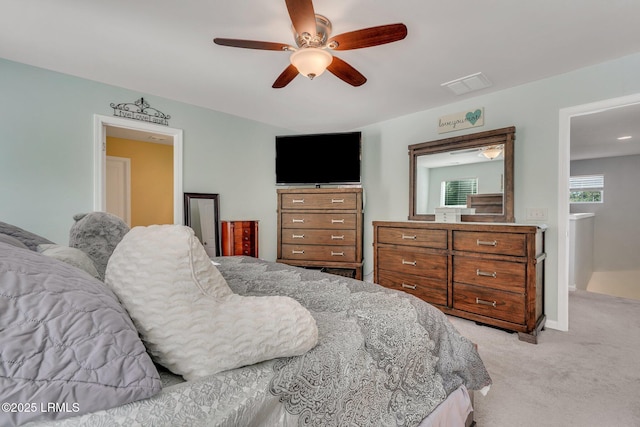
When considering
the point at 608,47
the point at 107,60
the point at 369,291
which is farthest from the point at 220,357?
the point at 608,47

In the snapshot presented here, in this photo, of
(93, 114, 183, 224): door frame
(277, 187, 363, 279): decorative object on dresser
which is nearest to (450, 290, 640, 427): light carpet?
(277, 187, 363, 279): decorative object on dresser

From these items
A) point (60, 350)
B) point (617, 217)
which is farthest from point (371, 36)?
point (617, 217)

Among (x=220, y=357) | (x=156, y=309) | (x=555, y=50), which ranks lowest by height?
(x=220, y=357)

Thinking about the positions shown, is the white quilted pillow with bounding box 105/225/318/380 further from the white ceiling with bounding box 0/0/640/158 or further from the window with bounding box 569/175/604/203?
the window with bounding box 569/175/604/203

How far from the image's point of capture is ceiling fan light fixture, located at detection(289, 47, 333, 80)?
70.8 inches

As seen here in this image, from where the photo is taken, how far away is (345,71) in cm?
210

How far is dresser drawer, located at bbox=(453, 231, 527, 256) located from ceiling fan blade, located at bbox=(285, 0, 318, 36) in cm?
214

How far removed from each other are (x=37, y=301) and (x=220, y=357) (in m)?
0.38

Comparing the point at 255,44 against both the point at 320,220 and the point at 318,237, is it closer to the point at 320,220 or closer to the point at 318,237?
the point at 320,220

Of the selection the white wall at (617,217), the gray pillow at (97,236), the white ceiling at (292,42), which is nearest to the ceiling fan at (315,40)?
the white ceiling at (292,42)

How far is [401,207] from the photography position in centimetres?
380

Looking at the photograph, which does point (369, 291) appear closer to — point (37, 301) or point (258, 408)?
point (258, 408)

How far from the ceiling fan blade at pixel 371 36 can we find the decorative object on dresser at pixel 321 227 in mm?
2008

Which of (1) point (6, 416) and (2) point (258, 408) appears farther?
(2) point (258, 408)
